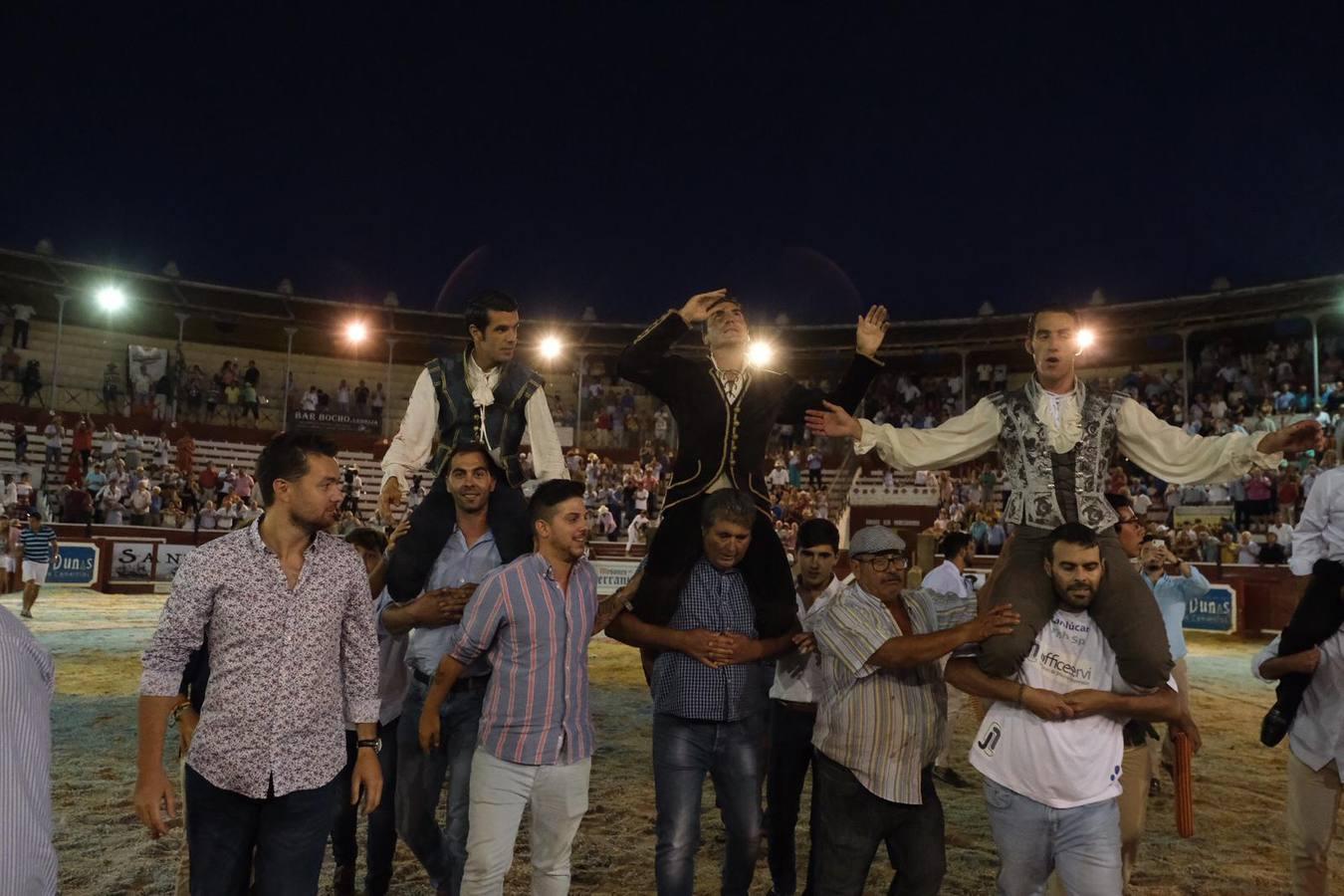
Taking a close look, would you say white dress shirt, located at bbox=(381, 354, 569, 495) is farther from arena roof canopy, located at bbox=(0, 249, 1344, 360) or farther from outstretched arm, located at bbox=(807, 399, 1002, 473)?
arena roof canopy, located at bbox=(0, 249, 1344, 360)

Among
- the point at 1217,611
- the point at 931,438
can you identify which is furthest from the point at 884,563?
the point at 1217,611

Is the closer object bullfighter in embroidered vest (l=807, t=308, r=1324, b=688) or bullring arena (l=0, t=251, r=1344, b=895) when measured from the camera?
bullfighter in embroidered vest (l=807, t=308, r=1324, b=688)

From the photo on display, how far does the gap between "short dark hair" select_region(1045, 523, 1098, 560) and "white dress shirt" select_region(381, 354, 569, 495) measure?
2.18m

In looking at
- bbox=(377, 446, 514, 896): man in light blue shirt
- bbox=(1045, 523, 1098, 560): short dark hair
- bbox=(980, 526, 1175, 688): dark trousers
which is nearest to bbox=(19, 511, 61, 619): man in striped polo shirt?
bbox=(377, 446, 514, 896): man in light blue shirt

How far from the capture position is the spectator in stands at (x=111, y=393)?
26.7 metres

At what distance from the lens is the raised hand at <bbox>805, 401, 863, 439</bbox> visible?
3914mm

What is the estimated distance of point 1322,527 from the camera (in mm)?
4188

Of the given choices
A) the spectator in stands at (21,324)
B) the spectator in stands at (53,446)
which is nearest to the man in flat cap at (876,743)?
the spectator in stands at (53,446)

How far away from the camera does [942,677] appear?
394cm

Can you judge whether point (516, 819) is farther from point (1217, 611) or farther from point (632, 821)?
point (1217, 611)

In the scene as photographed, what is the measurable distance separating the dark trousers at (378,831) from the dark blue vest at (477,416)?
→ 135 cm

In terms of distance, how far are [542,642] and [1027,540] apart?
191cm

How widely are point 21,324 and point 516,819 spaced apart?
1198 inches

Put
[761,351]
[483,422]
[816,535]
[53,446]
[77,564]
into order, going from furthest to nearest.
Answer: [761,351], [53,446], [77,564], [816,535], [483,422]
